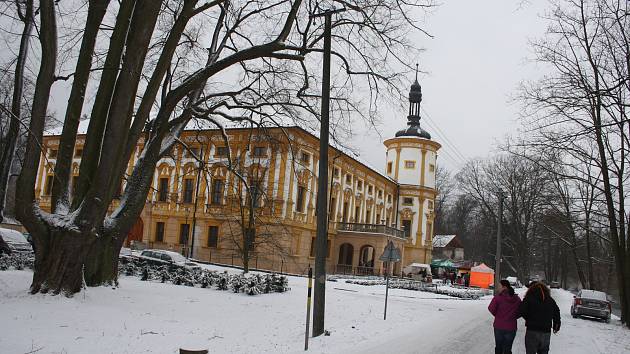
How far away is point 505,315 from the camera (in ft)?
30.6

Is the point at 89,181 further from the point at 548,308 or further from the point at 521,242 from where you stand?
the point at 521,242

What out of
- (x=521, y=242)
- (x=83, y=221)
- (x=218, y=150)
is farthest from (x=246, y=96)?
(x=521, y=242)

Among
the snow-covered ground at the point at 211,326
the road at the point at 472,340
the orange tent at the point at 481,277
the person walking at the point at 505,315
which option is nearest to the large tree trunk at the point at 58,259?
the snow-covered ground at the point at 211,326

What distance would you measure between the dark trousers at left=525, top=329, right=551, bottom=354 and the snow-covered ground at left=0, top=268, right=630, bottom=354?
2.92 metres

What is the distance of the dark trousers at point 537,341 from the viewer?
884 centimetres

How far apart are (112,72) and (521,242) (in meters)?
47.6

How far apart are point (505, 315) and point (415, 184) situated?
62.6 meters

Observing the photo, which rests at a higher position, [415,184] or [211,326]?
[415,184]

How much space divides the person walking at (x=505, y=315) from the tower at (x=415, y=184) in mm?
61473

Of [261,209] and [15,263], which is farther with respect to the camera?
[261,209]

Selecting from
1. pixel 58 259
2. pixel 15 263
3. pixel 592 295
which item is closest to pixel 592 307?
pixel 592 295

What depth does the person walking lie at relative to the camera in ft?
30.5

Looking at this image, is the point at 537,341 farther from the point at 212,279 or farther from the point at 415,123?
the point at 415,123

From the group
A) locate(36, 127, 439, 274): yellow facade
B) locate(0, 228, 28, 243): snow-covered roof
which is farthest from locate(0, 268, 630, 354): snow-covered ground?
locate(36, 127, 439, 274): yellow facade
